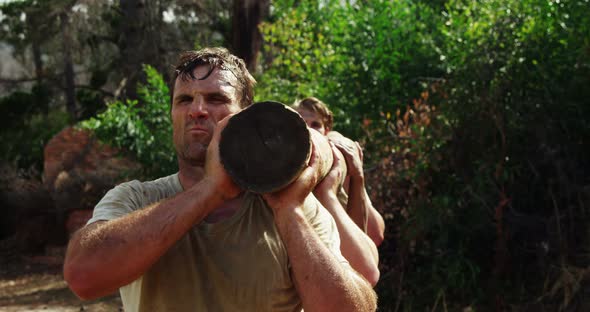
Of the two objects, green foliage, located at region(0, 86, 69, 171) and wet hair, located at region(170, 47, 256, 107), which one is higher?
wet hair, located at region(170, 47, 256, 107)

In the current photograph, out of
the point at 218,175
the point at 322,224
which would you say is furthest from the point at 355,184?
the point at 218,175

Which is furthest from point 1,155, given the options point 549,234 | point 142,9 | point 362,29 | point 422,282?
point 549,234

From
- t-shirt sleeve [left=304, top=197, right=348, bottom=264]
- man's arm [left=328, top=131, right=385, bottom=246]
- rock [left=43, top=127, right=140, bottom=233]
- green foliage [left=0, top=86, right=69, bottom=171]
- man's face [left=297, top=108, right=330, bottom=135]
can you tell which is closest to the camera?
t-shirt sleeve [left=304, top=197, right=348, bottom=264]

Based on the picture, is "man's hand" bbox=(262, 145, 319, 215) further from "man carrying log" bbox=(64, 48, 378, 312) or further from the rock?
the rock

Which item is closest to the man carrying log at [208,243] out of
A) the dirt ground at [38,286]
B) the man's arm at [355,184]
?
the man's arm at [355,184]

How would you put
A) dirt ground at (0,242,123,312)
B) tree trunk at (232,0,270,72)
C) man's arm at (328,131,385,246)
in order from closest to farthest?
man's arm at (328,131,385,246)
dirt ground at (0,242,123,312)
tree trunk at (232,0,270,72)

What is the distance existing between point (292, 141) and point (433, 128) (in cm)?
436

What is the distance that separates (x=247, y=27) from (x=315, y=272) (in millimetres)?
8390

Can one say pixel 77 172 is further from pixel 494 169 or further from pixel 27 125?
pixel 494 169

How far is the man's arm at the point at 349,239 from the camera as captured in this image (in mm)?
2570

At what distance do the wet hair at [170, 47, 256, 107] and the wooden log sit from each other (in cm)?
37

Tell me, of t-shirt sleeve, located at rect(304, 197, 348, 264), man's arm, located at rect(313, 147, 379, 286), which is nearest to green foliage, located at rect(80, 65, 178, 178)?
man's arm, located at rect(313, 147, 379, 286)

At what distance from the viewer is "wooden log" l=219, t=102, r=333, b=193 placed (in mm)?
1812

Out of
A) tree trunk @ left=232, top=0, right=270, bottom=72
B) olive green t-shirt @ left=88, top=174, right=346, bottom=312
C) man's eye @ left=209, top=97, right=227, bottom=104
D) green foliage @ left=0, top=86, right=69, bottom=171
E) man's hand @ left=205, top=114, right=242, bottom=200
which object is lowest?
green foliage @ left=0, top=86, right=69, bottom=171
